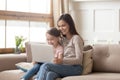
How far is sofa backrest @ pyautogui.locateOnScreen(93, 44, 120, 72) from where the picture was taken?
11.0 ft

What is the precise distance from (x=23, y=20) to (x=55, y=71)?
68.7 inches

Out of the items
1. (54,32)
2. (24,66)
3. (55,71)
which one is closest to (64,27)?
(54,32)

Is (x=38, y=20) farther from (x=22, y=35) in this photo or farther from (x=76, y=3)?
(x=76, y=3)

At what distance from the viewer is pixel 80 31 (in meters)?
4.93

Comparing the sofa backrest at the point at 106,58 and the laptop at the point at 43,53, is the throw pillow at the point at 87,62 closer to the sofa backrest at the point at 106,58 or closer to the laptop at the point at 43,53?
the sofa backrest at the point at 106,58

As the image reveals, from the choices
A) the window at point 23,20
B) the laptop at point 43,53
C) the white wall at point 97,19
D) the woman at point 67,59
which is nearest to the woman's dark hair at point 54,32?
the woman at point 67,59

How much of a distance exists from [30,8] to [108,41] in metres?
1.37

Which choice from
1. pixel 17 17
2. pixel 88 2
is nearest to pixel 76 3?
pixel 88 2

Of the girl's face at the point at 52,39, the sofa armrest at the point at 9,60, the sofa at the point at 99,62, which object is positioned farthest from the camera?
the sofa armrest at the point at 9,60

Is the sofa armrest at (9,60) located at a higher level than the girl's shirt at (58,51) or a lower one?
lower

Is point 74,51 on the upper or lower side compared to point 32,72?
upper

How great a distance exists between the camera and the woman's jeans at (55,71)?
296cm

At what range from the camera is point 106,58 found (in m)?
3.41

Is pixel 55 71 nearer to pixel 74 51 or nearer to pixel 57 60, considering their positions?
pixel 57 60
